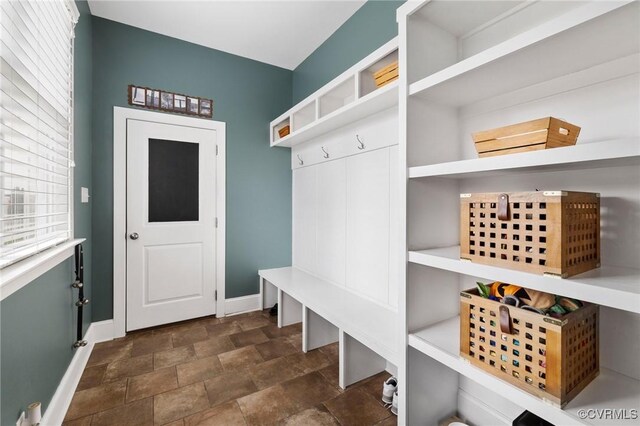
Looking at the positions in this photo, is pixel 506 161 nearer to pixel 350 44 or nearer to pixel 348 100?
pixel 348 100

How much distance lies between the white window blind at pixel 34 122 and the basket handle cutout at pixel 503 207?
1675 mm

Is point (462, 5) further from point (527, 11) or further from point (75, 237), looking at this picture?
point (75, 237)

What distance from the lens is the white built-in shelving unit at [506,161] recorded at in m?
0.88

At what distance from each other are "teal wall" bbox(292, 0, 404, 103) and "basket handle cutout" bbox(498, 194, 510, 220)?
1639 mm

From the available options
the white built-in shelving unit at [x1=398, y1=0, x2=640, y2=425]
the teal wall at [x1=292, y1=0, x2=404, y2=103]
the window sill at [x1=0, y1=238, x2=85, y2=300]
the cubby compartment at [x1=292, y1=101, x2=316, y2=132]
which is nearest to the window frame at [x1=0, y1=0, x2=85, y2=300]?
the window sill at [x1=0, y1=238, x2=85, y2=300]

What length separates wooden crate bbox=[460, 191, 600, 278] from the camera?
0.91 metres

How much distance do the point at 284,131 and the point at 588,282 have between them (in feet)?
9.02

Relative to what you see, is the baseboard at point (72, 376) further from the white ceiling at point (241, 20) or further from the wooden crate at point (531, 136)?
the white ceiling at point (241, 20)

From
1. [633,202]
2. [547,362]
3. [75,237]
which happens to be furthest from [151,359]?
[633,202]

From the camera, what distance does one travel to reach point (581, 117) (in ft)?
3.73

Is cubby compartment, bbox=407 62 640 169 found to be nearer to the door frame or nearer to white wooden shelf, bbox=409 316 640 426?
white wooden shelf, bbox=409 316 640 426

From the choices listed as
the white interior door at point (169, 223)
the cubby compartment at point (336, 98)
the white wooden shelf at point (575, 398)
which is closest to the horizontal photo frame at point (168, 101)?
the white interior door at point (169, 223)

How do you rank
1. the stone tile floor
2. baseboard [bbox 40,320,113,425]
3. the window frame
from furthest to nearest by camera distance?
the stone tile floor, baseboard [bbox 40,320,113,425], the window frame

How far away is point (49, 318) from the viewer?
1553 mm
